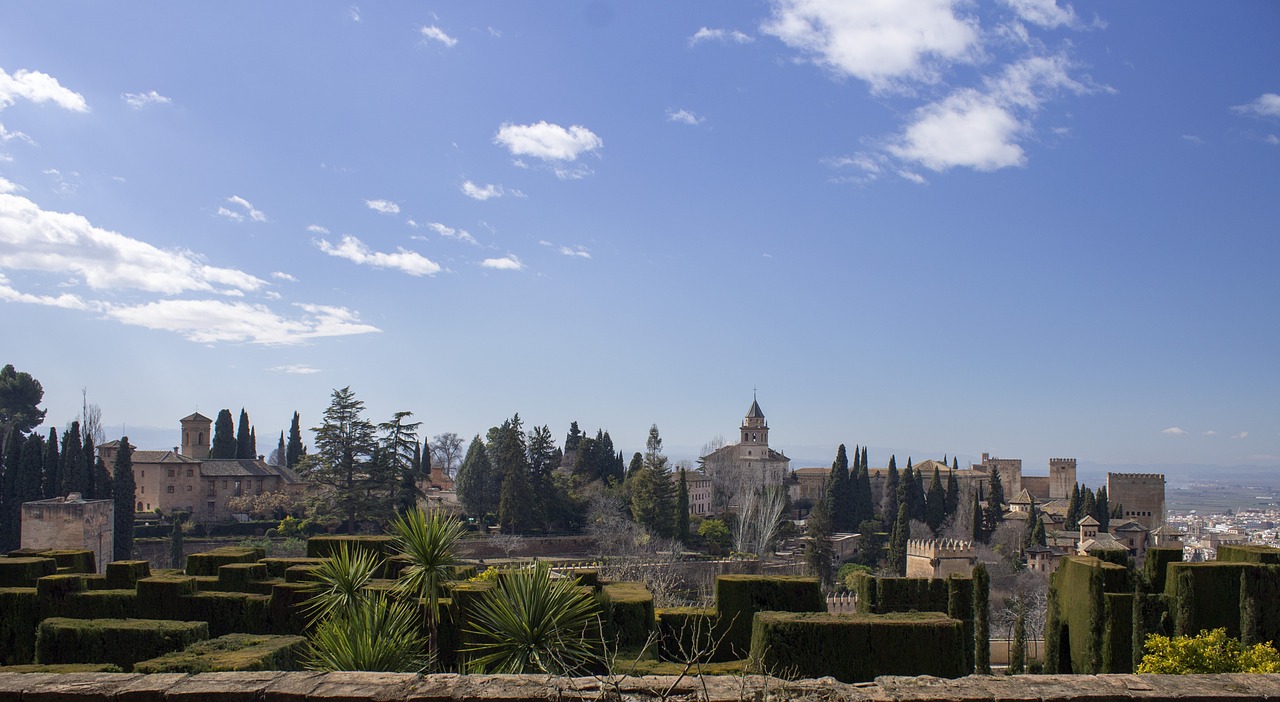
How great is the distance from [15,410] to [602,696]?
67.6 m

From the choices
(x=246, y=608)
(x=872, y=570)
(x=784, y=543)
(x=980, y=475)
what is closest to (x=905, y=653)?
(x=246, y=608)

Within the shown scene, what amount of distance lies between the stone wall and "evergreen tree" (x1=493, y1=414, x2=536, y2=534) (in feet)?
146

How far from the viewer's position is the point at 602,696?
251 inches

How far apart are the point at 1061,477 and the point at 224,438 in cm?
7916

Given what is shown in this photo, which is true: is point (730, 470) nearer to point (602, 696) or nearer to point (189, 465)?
point (189, 465)

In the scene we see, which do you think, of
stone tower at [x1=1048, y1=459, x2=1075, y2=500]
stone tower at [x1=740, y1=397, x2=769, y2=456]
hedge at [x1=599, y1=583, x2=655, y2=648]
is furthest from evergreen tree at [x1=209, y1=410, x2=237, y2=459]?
stone tower at [x1=1048, y1=459, x2=1075, y2=500]

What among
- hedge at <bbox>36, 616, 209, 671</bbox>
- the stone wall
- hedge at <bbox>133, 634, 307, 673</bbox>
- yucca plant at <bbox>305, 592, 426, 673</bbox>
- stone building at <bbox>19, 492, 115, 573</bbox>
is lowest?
stone building at <bbox>19, 492, 115, 573</bbox>

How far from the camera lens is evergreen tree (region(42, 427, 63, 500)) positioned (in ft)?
138

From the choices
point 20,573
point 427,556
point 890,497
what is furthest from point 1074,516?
point 20,573

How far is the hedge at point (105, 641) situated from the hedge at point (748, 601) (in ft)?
28.5

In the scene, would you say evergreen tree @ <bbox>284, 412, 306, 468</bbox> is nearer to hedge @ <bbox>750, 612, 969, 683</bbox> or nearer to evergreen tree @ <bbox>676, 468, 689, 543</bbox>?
evergreen tree @ <bbox>676, 468, 689, 543</bbox>

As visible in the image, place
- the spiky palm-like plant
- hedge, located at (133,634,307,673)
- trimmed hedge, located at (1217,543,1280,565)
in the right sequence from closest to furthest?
hedge, located at (133,634,307,673) → the spiky palm-like plant → trimmed hedge, located at (1217,543,1280,565)

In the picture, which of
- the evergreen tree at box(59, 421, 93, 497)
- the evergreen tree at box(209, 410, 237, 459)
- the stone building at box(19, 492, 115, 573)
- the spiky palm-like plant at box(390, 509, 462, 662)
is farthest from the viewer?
the evergreen tree at box(209, 410, 237, 459)

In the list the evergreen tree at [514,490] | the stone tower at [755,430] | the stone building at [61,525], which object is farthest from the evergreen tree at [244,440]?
the stone tower at [755,430]
